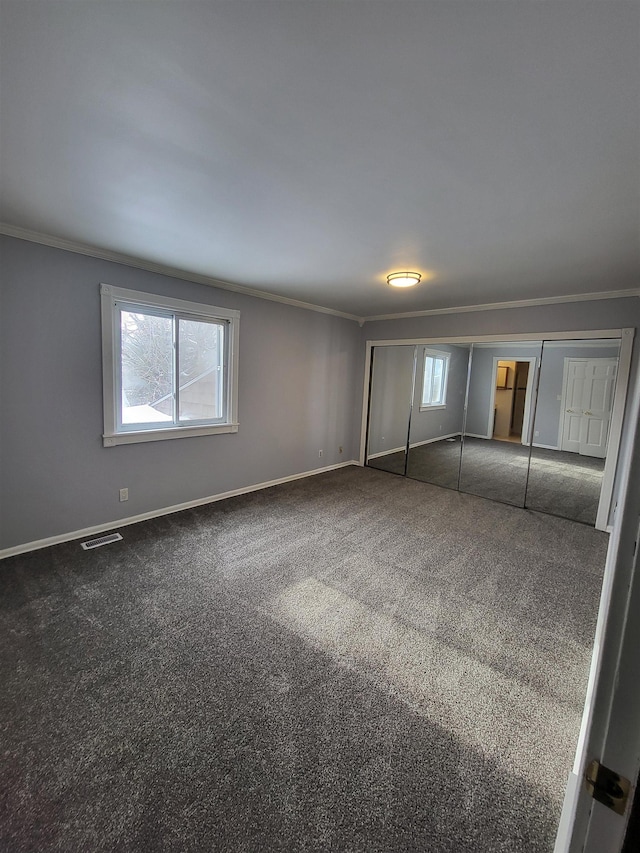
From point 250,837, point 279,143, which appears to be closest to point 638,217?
point 279,143

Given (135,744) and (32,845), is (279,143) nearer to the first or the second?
(135,744)

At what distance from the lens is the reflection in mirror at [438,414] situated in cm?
496

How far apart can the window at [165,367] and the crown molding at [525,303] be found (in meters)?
2.58

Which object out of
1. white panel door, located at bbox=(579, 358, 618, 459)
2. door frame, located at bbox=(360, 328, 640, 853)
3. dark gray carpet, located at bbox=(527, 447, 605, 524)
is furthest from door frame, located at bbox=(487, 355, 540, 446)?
door frame, located at bbox=(360, 328, 640, 853)

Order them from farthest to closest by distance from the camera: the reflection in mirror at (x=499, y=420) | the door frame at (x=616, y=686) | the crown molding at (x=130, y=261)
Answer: the reflection in mirror at (x=499, y=420) < the crown molding at (x=130, y=261) < the door frame at (x=616, y=686)

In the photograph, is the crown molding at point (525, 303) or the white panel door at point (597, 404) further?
the white panel door at point (597, 404)

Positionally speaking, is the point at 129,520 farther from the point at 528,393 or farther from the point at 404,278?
the point at 528,393

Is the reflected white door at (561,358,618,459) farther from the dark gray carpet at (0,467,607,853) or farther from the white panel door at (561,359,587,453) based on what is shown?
the dark gray carpet at (0,467,607,853)

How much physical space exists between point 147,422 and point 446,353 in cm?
404

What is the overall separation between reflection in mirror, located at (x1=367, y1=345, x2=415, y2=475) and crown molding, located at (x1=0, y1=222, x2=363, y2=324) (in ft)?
5.53

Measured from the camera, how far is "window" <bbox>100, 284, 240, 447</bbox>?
3.16 metres

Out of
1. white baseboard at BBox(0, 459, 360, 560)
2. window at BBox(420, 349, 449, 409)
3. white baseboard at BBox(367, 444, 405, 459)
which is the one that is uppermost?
window at BBox(420, 349, 449, 409)

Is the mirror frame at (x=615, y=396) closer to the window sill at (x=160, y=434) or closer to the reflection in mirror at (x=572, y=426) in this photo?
the reflection in mirror at (x=572, y=426)

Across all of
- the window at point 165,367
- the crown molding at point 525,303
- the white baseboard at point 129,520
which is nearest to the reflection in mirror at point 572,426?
the crown molding at point 525,303
